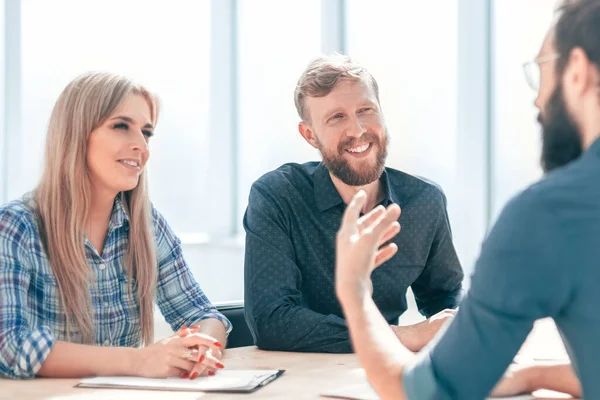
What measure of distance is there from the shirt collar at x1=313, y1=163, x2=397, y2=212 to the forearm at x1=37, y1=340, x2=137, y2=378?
3.12 feet

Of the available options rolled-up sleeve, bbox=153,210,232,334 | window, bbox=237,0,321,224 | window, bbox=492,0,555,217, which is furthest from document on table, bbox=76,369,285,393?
window, bbox=237,0,321,224

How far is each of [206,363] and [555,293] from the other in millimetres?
1022

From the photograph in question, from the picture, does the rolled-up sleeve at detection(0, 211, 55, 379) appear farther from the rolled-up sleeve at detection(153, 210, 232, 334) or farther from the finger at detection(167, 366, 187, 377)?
the rolled-up sleeve at detection(153, 210, 232, 334)

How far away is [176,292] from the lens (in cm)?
253

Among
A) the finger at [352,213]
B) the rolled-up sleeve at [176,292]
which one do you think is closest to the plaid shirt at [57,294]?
the rolled-up sleeve at [176,292]

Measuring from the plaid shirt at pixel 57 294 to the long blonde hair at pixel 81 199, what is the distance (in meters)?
0.03

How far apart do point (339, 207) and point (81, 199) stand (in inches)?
32.5

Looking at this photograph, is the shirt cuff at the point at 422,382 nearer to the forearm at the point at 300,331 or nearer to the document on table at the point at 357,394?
the document on table at the point at 357,394

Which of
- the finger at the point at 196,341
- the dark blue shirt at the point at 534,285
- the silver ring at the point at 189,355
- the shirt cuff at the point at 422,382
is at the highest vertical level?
the dark blue shirt at the point at 534,285

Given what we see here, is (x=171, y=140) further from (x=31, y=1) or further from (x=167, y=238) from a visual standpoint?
(x=167, y=238)

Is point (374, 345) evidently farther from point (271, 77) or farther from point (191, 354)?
point (271, 77)

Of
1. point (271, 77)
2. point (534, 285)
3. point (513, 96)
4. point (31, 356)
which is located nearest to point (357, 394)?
point (534, 285)

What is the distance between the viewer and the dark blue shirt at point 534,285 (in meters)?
1.06

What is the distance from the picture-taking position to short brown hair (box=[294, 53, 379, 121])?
8.84 ft
